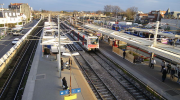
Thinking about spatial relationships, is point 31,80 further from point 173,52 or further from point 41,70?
point 173,52

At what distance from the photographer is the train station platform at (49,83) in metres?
10.7

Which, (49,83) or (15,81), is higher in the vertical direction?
(49,83)

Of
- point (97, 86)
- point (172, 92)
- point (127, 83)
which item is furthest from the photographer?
point (127, 83)

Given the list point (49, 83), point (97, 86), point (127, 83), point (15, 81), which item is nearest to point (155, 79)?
point (127, 83)

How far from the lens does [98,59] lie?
69.5 feet

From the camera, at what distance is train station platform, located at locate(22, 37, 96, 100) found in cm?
1066

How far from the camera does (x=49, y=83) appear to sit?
41.8 ft

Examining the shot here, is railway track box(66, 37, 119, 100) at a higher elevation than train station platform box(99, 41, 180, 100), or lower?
lower

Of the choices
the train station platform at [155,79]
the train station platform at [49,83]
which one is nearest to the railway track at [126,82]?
the train station platform at [155,79]

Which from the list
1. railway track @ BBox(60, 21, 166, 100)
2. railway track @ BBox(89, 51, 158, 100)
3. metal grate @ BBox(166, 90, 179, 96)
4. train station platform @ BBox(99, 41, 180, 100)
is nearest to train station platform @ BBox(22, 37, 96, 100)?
railway track @ BBox(60, 21, 166, 100)

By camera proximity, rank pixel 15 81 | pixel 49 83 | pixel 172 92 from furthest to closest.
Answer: pixel 15 81 → pixel 49 83 → pixel 172 92

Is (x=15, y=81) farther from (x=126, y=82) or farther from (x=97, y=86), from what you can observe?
(x=126, y=82)

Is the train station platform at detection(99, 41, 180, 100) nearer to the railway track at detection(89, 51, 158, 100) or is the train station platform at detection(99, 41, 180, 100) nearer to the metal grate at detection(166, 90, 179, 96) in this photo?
the metal grate at detection(166, 90, 179, 96)

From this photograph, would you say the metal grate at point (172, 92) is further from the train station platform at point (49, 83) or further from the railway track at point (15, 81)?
the railway track at point (15, 81)
